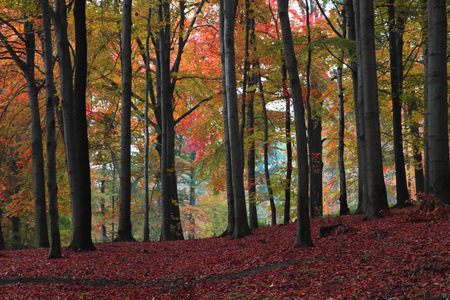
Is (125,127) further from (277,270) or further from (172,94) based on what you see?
(277,270)

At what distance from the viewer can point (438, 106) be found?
25.7ft

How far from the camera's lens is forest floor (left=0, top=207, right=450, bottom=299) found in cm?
456

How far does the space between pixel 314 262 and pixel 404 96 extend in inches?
272

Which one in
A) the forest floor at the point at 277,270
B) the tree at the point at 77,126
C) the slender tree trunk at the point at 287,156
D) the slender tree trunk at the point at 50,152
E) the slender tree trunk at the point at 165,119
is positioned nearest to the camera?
the forest floor at the point at 277,270

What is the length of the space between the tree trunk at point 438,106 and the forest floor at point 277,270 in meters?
0.76

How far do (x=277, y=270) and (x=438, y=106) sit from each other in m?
5.02

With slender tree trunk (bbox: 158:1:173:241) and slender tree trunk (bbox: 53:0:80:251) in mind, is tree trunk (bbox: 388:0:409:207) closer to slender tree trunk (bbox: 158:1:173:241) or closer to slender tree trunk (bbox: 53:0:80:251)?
slender tree trunk (bbox: 158:1:173:241)

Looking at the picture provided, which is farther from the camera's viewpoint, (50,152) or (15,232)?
(15,232)

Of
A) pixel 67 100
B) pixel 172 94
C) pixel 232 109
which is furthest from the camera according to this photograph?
pixel 172 94

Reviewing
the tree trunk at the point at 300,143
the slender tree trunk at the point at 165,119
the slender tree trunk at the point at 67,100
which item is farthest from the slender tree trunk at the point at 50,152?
the slender tree trunk at the point at 165,119

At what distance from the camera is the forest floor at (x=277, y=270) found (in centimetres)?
456

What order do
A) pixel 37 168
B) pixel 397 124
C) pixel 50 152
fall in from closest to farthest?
pixel 50 152 < pixel 397 124 < pixel 37 168

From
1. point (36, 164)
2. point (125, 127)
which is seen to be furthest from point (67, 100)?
point (36, 164)

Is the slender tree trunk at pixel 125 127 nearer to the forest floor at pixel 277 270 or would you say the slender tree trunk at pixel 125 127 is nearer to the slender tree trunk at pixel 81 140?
the slender tree trunk at pixel 81 140
